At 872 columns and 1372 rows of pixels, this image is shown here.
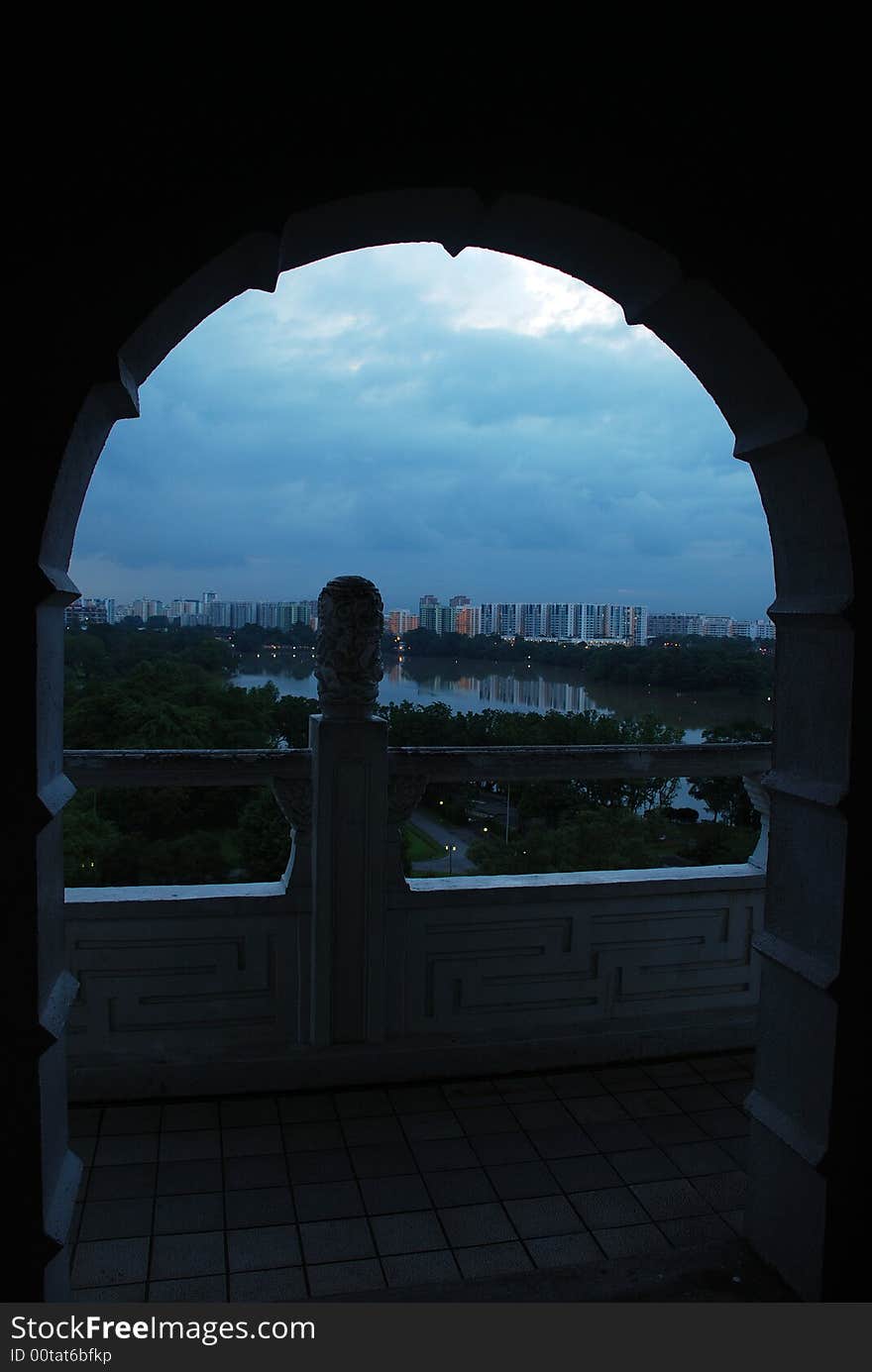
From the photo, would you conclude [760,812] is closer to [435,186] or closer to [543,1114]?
[543,1114]

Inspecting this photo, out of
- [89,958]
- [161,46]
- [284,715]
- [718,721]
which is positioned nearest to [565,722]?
[718,721]

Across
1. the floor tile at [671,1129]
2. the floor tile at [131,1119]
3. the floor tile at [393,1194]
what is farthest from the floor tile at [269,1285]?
the floor tile at [671,1129]

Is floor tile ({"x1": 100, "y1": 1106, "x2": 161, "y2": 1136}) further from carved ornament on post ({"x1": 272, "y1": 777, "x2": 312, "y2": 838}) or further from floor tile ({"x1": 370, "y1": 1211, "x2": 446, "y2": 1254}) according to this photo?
carved ornament on post ({"x1": 272, "y1": 777, "x2": 312, "y2": 838})

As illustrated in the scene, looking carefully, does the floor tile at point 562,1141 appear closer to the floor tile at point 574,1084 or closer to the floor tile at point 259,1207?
the floor tile at point 574,1084

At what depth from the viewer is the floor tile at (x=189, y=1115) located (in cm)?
267

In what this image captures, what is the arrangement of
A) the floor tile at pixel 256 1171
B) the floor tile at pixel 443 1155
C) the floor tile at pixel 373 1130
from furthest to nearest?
the floor tile at pixel 373 1130 → the floor tile at pixel 443 1155 → the floor tile at pixel 256 1171

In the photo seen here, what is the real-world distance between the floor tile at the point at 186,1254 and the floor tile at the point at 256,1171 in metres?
0.21

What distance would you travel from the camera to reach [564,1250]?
2.16m

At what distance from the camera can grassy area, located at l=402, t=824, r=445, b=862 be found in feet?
10.0

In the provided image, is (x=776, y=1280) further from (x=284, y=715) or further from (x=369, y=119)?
(x=369, y=119)

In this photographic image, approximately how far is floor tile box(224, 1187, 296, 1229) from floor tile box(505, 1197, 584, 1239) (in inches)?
23.3

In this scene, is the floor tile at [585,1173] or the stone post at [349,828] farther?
the stone post at [349,828]

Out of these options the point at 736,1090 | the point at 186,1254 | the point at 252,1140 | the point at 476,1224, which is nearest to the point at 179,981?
the point at 252,1140

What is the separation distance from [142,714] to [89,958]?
86 cm
